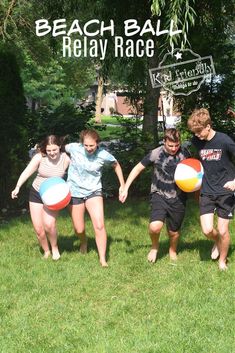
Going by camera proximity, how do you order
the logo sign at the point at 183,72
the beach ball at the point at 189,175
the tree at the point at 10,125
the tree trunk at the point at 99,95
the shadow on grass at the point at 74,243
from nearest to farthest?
the beach ball at the point at 189,175, the shadow on grass at the point at 74,243, the tree at the point at 10,125, the logo sign at the point at 183,72, the tree trunk at the point at 99,95

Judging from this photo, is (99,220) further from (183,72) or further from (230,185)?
(183,72)

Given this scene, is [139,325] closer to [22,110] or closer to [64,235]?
[64,235]

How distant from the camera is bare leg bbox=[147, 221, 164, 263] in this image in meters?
6.00

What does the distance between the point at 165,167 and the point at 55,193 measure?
1279 millimetres

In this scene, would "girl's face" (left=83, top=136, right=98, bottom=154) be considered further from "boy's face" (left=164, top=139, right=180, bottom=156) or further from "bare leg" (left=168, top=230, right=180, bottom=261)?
"bare leg" (left=168, top=230, right=180, bottom=261)

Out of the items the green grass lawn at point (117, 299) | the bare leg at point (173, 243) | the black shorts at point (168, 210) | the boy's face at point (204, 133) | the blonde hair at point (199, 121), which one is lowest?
the green grass lawn at point (117, 299)

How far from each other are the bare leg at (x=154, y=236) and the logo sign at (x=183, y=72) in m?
4.89

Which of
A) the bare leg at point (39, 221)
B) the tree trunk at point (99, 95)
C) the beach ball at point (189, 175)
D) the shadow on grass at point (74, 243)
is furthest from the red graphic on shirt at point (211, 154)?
the tree trunk at point (99, 95)

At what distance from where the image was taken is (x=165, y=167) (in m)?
5.94

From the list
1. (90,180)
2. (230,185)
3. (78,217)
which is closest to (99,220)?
(78,217)

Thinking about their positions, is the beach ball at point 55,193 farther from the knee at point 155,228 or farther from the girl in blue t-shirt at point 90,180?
the knee at point 155,228

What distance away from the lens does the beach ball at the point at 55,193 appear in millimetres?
5895

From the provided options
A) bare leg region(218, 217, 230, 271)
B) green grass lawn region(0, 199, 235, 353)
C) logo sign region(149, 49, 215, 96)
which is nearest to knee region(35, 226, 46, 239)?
green grass lawn region(0, 199, 235, 353)

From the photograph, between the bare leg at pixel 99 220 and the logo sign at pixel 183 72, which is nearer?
the bare leg at pixel 99 220
